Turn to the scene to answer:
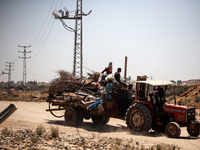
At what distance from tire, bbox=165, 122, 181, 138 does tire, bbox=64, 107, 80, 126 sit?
15.9 feet

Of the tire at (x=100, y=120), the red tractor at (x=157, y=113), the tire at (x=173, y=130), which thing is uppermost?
the red tractor at (x=157, y=113)

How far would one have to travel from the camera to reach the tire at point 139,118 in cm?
1042

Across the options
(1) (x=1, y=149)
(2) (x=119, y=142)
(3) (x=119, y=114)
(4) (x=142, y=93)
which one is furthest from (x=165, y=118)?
(1) (x=1, y=149)

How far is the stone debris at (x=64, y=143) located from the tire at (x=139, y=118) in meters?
1.55

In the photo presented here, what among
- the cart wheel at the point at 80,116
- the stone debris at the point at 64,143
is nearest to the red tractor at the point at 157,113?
the stone debris at the point at 64,143

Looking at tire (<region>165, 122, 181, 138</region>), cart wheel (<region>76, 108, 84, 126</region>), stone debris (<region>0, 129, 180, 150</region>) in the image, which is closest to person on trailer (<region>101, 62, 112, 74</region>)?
cart wheel (<region>76, 108, 84, 126</region>)

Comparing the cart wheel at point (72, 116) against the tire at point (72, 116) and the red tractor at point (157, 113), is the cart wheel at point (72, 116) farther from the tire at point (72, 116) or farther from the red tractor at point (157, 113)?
the red tractor at point (157, 113)

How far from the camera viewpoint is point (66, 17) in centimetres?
3362

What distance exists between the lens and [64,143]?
29.2ft

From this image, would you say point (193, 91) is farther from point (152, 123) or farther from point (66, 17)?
point (152, 123)

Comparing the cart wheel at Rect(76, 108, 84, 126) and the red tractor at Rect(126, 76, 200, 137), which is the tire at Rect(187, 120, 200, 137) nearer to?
the red tractor at Rect(126, 76, 200, 137)

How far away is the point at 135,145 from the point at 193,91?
2820cm

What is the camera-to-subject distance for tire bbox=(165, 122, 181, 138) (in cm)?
980

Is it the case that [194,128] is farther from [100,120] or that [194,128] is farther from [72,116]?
[72,116]
